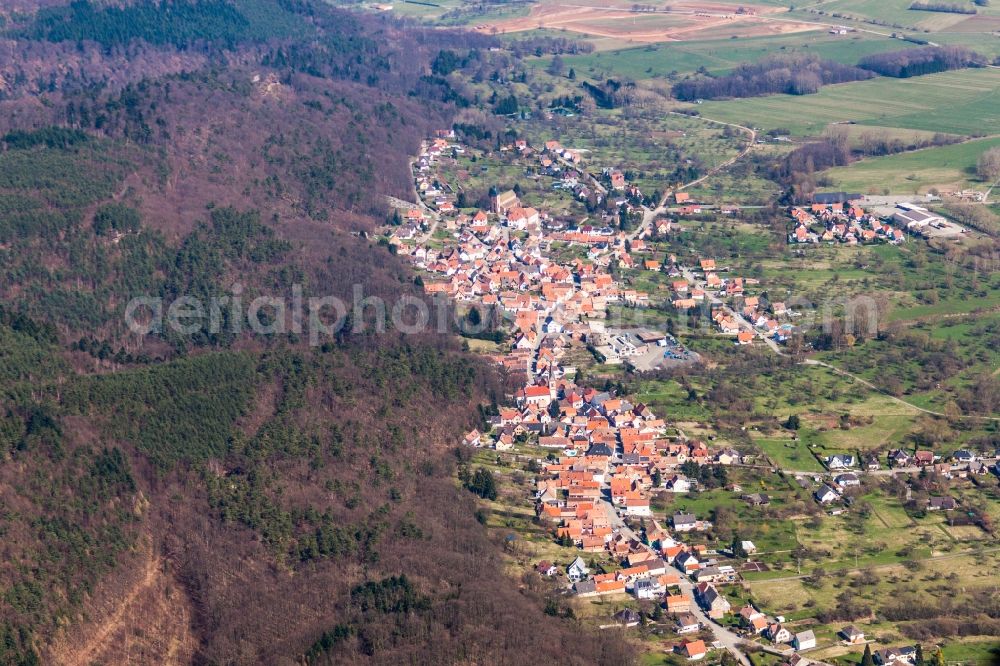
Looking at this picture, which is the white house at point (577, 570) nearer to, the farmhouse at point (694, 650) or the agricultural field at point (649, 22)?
the farmhouse at point (694, 650)

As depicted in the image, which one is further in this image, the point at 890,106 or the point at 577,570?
the point at 890,106

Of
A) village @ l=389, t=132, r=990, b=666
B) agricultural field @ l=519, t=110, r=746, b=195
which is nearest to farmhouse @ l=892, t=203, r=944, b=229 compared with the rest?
village @ l=389, t=132, r=990, b=666

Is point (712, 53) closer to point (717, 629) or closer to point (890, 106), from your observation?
point (890, 106)

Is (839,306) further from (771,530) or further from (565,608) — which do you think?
(565,608)

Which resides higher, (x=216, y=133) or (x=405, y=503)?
(x=216, y=133)

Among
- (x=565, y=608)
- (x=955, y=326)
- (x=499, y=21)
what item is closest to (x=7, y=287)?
(x=565, y=608)

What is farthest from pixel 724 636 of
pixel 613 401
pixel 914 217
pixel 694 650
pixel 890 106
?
pixel 890 106
